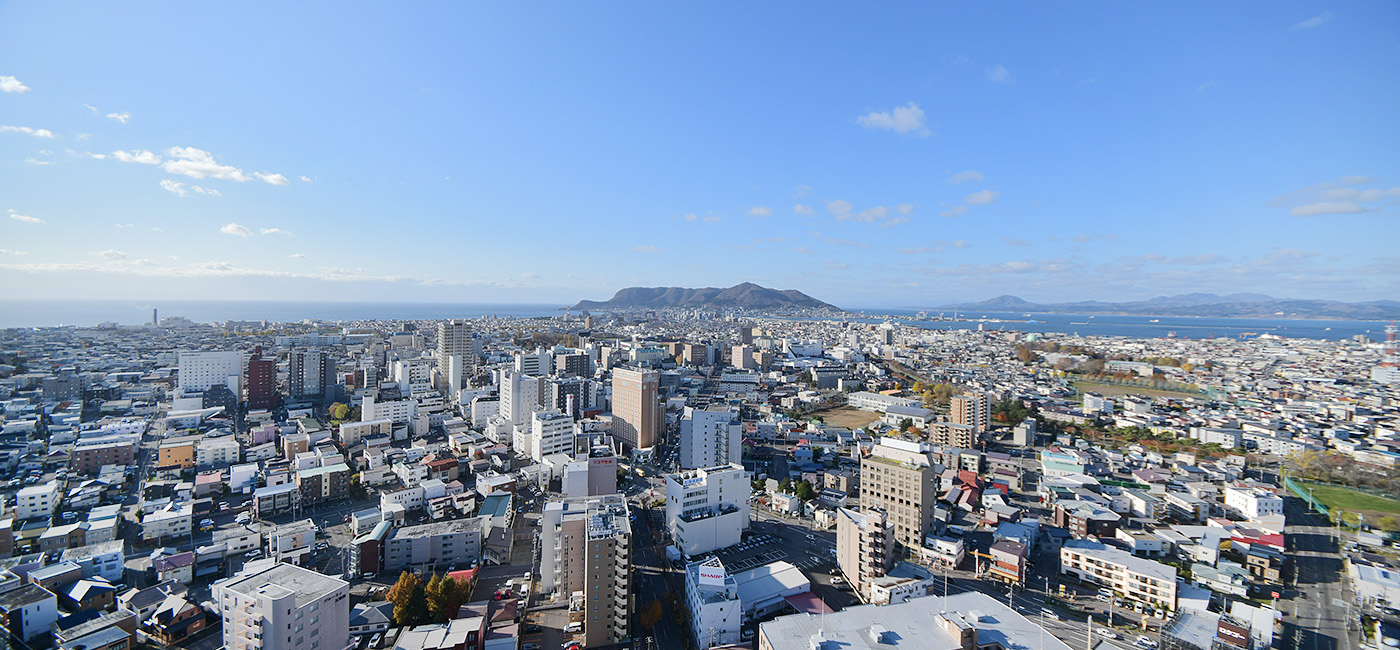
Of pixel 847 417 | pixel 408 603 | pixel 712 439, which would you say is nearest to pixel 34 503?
pixel 408 603

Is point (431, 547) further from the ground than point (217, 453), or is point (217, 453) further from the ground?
point (217, 453)

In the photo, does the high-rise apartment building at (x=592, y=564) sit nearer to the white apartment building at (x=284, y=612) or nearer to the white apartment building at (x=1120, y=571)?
the white apartment building at (x=284, y=612)

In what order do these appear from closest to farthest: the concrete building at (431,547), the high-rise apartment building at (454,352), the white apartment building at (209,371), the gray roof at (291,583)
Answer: the gray roof at (291,583) < the concrete building at (431,547) < the white apartment building at (209,371) < the high-rise apartment building at (454,352)

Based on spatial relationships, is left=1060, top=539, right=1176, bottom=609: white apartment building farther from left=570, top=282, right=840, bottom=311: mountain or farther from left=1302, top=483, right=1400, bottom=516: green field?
left=570, top=282, right=840, bottom=311: mountain


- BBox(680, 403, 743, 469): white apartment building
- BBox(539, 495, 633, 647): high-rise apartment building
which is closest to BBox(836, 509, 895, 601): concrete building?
BBox(539, 495, 633, 647): high-rise apartment building

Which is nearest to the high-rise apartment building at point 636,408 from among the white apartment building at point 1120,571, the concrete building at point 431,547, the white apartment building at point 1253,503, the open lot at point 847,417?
the concrete building at point 431,547

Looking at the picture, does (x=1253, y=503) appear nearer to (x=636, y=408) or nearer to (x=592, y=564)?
(x=592, y=564)
